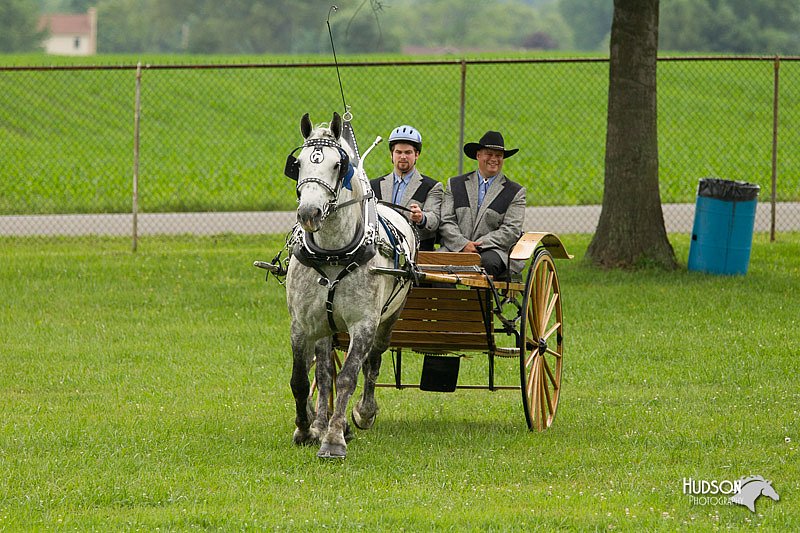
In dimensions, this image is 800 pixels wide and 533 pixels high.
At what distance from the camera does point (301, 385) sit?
325 inches

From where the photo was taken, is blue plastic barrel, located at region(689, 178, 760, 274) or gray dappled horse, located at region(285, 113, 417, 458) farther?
blue plastic barrel, located at region(689, 178, 760, 274)

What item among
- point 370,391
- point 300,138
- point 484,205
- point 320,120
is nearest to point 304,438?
point 370,391

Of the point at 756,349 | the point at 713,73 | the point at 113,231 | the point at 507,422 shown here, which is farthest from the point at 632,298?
the point at 713,73

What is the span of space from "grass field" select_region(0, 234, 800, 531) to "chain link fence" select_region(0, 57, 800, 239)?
5286 millimetres

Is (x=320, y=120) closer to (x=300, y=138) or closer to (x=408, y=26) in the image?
(x=300, y=138)

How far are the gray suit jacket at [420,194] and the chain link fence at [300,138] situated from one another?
29.4ft

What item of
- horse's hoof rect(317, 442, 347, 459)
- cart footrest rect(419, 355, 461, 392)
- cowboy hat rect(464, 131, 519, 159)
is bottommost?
horse's hoof rect(317, 442, 347, 459)

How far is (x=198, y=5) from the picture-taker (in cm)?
6900

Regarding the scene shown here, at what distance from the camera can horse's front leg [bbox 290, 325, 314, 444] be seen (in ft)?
26.6

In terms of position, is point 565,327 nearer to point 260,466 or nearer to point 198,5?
point 260,466

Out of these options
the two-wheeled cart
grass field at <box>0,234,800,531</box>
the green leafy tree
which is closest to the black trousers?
the two-wheeled cart

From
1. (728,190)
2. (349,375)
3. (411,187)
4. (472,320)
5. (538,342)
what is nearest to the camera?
(349,375)

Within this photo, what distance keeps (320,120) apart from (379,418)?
23651 mm

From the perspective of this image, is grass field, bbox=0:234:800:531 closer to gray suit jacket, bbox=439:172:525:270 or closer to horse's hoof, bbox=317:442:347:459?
horse's hoof, bbox=317:442:347:459
